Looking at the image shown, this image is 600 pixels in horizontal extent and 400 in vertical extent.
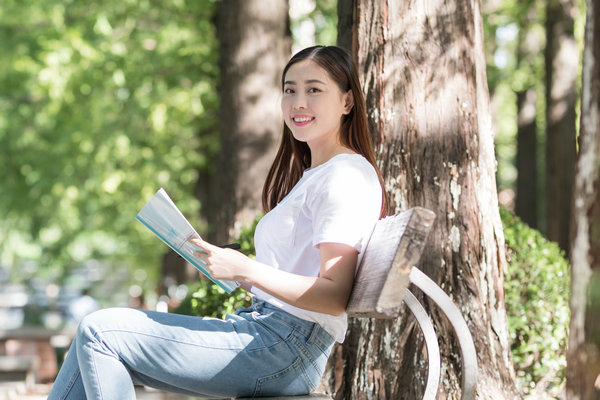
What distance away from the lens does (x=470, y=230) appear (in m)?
4.21

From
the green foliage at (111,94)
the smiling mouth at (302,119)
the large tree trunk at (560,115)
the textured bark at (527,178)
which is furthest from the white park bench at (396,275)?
the textured bark at (527,178)

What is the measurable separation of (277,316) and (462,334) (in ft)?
1.94

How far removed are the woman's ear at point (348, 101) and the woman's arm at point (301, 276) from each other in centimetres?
67

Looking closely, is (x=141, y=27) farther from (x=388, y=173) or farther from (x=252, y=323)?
(x=252, y=323)

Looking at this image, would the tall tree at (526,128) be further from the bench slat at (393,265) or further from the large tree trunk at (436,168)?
the bench slat at (393,265)

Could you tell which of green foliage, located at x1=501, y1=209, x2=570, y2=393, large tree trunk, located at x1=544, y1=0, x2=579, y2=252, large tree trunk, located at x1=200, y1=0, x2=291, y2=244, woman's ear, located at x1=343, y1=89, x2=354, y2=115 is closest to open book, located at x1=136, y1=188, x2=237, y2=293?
woman's ear, located at x1=343, y1=89, x2=354, y2=115

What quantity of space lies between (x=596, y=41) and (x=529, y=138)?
12.6 m

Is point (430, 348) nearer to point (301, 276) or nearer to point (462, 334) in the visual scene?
point (462, 334)

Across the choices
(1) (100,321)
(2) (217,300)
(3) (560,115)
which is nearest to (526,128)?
(3) (560,115)

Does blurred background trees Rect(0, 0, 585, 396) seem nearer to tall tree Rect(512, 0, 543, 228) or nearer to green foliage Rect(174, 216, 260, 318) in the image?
tall tree Rect(512, 0, 543, 228)

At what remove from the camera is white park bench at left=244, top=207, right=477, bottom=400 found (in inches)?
97.1

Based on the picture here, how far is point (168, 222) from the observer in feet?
8.71

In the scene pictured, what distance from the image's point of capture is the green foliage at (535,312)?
5.02m

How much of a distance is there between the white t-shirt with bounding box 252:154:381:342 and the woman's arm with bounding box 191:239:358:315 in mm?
57
